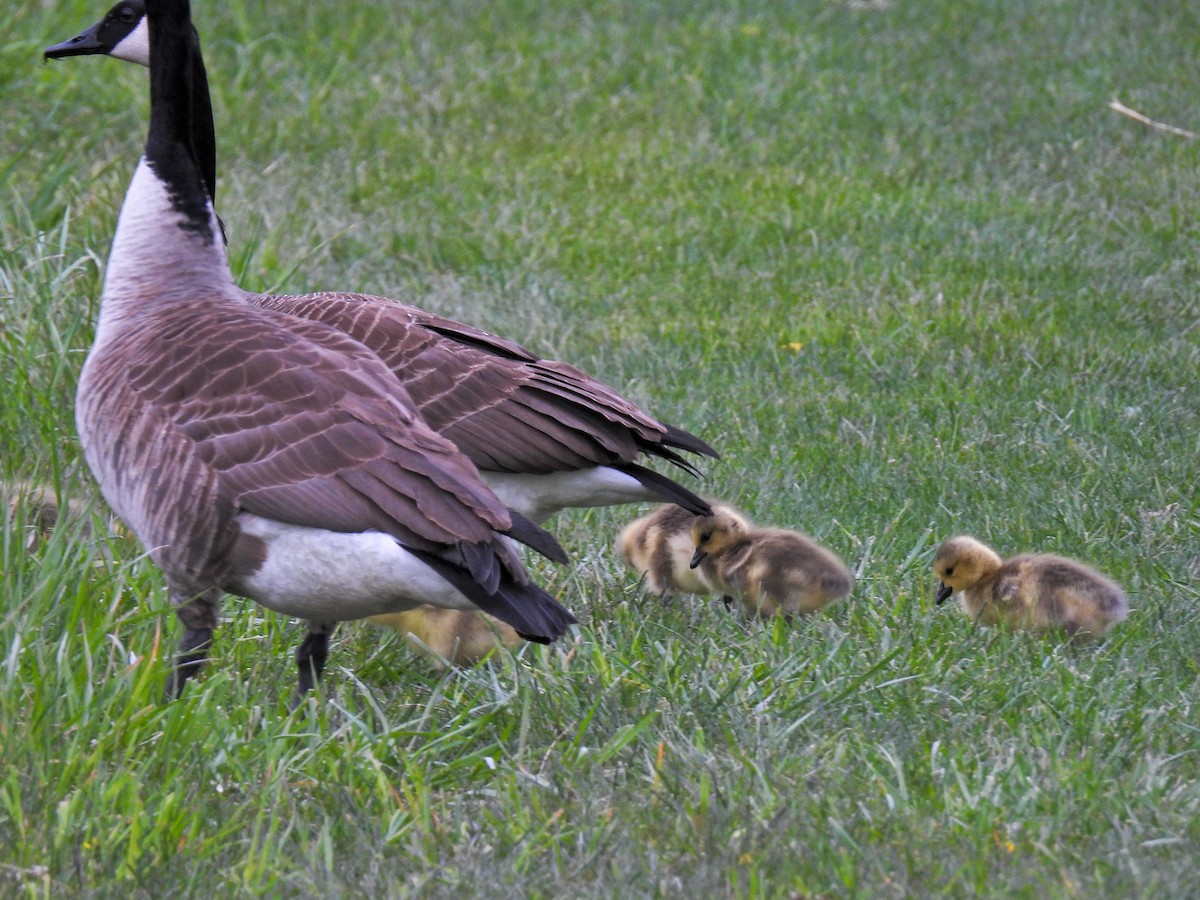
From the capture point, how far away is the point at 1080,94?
34.0 ft

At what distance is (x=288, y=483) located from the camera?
361cm

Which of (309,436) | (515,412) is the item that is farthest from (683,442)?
(309,436)

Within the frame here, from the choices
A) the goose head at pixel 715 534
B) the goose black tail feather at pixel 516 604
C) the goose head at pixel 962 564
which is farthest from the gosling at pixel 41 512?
the goose head at pixel 962 564

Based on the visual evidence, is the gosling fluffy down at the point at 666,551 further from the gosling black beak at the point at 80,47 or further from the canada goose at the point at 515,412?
the gosling black beak at the point at 80,47

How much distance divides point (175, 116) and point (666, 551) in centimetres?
192

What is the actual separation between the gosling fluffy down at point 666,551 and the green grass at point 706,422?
0.09m

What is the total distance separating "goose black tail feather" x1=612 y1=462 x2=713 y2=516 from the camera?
429 centimetres

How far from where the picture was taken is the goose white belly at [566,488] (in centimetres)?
431

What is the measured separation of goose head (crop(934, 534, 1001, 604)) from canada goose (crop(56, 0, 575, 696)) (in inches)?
55.0

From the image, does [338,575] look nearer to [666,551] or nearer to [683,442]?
[683,442]

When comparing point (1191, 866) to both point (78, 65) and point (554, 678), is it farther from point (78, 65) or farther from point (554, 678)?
point (78, 65)

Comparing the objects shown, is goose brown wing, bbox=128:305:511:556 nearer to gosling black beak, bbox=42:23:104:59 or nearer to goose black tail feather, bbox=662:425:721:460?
goose black tail feather, bbox=662:425:721:460

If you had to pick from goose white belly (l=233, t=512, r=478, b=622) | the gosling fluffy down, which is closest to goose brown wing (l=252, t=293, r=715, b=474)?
the gosling fluffy down

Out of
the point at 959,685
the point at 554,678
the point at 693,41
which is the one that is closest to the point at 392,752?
the point at 554,678
